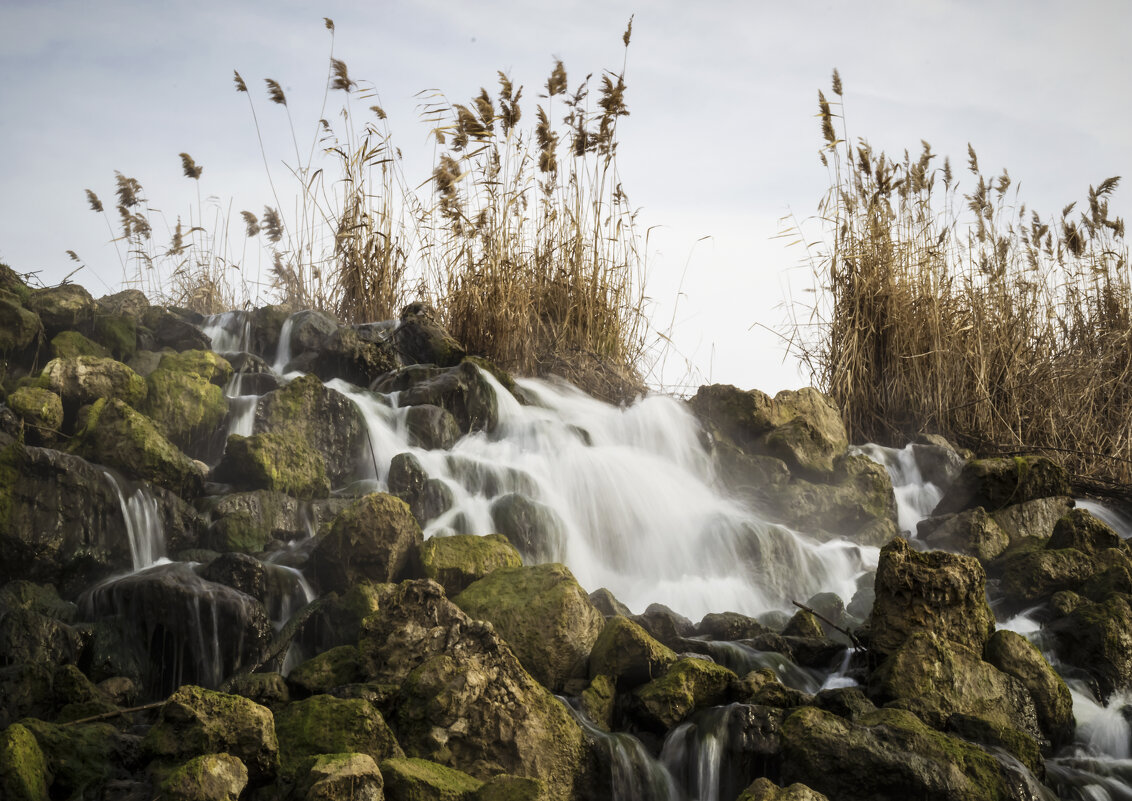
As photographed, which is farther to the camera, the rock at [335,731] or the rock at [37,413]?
the rock at [37,413]

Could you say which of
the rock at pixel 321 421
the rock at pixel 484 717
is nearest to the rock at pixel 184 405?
the rock at pixel 321 421

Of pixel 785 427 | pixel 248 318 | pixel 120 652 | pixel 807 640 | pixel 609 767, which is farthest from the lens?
→ pixel 248 318

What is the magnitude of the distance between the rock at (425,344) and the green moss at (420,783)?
482cm

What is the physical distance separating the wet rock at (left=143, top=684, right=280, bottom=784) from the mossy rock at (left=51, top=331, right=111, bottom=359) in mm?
3622

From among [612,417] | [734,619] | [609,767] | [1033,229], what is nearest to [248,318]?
[612,417]

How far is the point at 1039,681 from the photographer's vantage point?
354cm

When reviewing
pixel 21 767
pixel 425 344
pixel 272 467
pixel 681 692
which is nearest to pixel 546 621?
pixel 681 692

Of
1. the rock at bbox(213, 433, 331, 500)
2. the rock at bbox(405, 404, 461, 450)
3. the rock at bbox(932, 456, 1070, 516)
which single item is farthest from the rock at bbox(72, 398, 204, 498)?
the rock at bbox(932, 456, 1070, 516)

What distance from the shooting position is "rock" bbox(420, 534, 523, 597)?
13.2 ft

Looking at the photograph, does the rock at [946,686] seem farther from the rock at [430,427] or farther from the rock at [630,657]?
the rock at [430,427]

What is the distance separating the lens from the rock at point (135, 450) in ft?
15.2

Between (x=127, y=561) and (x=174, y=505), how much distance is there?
1.22 ft

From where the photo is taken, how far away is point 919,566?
3.67 meters

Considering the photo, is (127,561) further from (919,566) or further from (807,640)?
(919,566)
